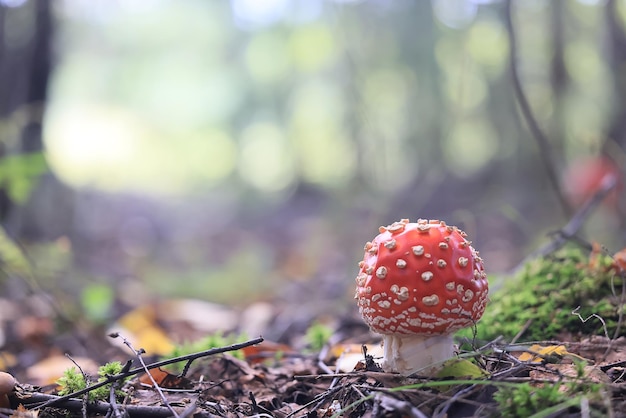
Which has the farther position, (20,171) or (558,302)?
(20,171)

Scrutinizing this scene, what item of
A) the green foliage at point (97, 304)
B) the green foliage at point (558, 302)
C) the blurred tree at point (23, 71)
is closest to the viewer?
the green foliage at point (558, 302)

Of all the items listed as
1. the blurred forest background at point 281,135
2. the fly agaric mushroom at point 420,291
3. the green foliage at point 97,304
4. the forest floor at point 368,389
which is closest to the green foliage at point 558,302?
the forest floor at point 368,389

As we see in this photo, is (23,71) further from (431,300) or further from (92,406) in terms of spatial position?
(431,300)

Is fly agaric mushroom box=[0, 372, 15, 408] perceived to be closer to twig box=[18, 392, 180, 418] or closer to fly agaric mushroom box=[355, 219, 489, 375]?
twig box=[18, 392, 180, 418]

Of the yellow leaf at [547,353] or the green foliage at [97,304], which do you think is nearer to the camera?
the yellow leaf at [547,353]

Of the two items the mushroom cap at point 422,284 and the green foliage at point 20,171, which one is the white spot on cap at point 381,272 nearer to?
the mushroom cap at point 422,284

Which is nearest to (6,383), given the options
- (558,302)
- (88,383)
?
(88,383)

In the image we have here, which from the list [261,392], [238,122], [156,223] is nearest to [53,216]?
[261,392]
